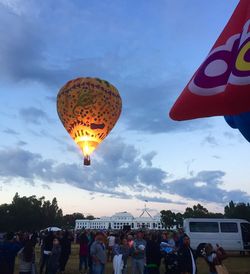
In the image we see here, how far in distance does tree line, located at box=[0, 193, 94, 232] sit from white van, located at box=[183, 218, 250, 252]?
64479 millimetres

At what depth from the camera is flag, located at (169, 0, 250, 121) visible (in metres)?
4.46

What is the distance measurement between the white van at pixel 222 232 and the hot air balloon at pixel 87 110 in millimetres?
8370

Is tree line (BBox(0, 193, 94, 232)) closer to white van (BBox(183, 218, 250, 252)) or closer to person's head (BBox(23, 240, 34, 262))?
white van (BBox(183, 218, 250, 252))

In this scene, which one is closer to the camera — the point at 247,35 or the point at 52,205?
the point at 247,35

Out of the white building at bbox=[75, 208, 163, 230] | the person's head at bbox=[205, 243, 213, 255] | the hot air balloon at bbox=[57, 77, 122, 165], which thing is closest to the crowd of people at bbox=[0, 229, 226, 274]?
the person's head at bbox=[205, 243, 213, 255]

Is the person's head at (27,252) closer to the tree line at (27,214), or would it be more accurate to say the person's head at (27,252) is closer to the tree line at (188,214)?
the tree line at (27,214)

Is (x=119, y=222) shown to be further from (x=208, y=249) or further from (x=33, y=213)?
(x=208, y=249)

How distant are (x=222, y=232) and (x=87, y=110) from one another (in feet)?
34.4

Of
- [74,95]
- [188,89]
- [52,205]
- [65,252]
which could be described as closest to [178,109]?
[188,89]

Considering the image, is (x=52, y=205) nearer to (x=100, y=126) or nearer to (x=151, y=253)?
(x=100, y=126)

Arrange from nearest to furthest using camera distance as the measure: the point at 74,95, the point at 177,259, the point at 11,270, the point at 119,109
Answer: the point at 177,259 < the point at 11,270 < the point at 74,95 < the point at 119,109

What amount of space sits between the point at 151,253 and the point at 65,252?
441 centimetres

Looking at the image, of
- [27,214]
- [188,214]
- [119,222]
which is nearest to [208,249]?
[27,214]

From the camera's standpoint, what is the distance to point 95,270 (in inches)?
401
